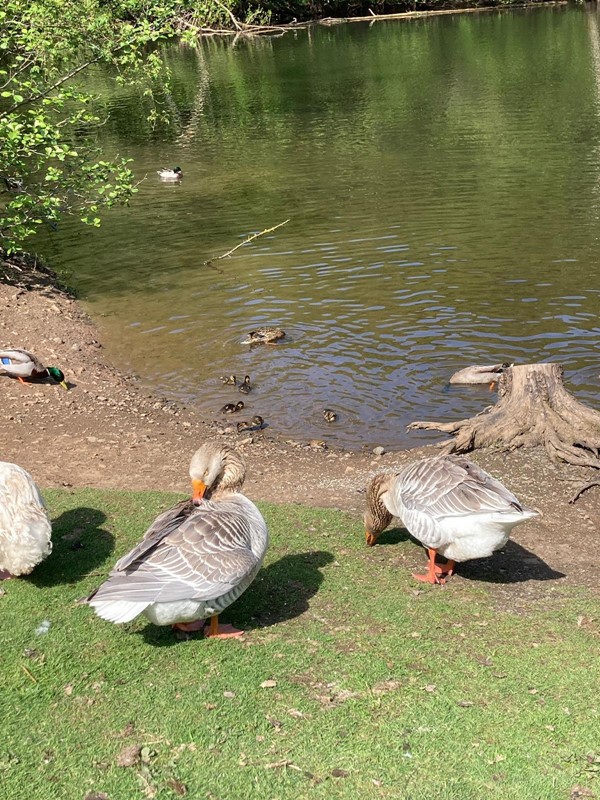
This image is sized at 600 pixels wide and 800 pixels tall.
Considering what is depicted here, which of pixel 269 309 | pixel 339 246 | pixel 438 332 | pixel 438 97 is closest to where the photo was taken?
pixel 438 332

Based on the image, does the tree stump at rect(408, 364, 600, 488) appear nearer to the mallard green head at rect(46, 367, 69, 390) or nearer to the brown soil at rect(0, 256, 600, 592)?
the brown soil at rect(0, 256, 600, 592)

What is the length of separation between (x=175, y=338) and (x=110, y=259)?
22.2ft

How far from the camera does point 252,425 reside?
14625 mm

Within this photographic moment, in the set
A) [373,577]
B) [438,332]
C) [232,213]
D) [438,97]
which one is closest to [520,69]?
[438,97]

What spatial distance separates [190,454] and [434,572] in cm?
521

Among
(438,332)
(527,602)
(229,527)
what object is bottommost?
(438,332)

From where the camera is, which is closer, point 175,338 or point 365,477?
point 365,477

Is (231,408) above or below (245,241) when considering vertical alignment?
below

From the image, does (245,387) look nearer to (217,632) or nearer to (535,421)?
(535,421)

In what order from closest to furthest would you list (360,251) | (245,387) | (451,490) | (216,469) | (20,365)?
(216,469) < (451,490) < (20,365) < (245,387) < (360,251)

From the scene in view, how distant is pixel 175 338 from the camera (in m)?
18.8

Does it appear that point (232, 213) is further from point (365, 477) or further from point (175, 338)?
point (365, 477)

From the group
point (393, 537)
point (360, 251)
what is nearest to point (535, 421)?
point (393, 537)

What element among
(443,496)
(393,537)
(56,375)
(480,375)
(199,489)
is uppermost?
(199,489)
